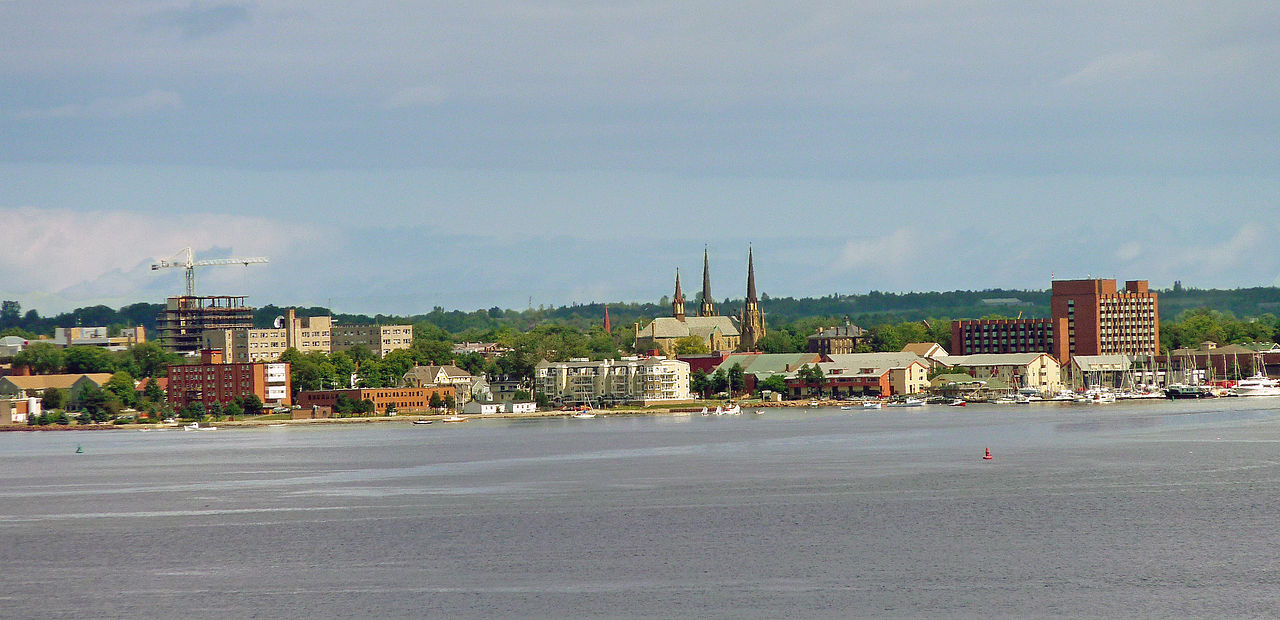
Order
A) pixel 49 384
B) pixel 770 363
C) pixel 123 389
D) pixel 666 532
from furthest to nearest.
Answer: pixel 770 363, pixel 49 384, pixel 123 389, pixel 666 532

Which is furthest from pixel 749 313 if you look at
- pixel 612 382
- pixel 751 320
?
pixel 612 382

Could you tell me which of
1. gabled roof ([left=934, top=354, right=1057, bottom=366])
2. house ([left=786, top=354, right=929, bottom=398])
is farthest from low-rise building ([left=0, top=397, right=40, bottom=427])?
gabled roof ([left=934, top=354, right=1057, bottom=366])

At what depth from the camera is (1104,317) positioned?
144375mm

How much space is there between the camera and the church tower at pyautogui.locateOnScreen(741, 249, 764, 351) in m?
169

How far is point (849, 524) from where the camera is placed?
34844 millimetres

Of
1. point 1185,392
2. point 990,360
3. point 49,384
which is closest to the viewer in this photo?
point 1185,392

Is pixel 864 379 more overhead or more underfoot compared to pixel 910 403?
more overhead

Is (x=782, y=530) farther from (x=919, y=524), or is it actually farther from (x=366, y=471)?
(x=366, y=471)

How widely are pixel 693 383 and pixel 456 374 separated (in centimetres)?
1887

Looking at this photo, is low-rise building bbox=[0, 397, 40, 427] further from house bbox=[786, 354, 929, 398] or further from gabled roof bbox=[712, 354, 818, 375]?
house bbox=[786, 354, 929, 398]

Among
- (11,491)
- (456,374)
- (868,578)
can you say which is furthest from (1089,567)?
(456,374)

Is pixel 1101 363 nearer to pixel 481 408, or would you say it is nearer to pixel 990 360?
pixel 990 360

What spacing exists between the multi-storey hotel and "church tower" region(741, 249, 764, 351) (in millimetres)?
34501

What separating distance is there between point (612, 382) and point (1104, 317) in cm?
5195
